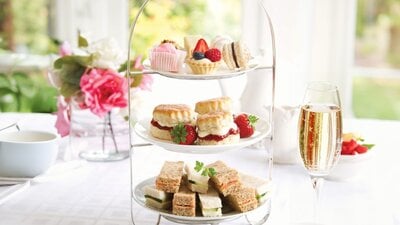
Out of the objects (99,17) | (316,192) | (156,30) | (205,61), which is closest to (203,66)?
(205,61)

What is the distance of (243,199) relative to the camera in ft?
4.61

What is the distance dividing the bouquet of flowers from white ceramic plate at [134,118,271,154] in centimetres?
31

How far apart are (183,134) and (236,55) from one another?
0.21m

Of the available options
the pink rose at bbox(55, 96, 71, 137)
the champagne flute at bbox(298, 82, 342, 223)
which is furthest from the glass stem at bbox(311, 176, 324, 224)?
the pink rose at bbox(55, 96, 71, 137)

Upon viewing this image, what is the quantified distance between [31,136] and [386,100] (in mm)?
5259

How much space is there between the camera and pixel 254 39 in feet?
11.6

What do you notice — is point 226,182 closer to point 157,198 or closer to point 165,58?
point 157,198

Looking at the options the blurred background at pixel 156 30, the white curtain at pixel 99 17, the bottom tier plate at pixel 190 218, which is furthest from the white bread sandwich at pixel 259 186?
the white curtain at pixel 99 17

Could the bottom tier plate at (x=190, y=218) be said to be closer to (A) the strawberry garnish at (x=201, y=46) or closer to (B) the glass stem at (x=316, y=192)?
(B) the glass stem at (x=316, y=192)

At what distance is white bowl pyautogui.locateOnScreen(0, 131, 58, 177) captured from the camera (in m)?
1.62

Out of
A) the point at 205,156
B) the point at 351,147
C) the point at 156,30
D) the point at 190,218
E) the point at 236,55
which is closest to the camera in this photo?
the point at 190,218

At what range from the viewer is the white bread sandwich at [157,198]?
142 centimetres

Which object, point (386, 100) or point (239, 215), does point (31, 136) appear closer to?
point (239, 215)

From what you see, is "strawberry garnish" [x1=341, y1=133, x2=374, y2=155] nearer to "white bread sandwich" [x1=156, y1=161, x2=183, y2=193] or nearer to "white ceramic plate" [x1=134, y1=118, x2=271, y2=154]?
"white ceramic plate" [x1=134, y1=118, x2=271, y2=154]
